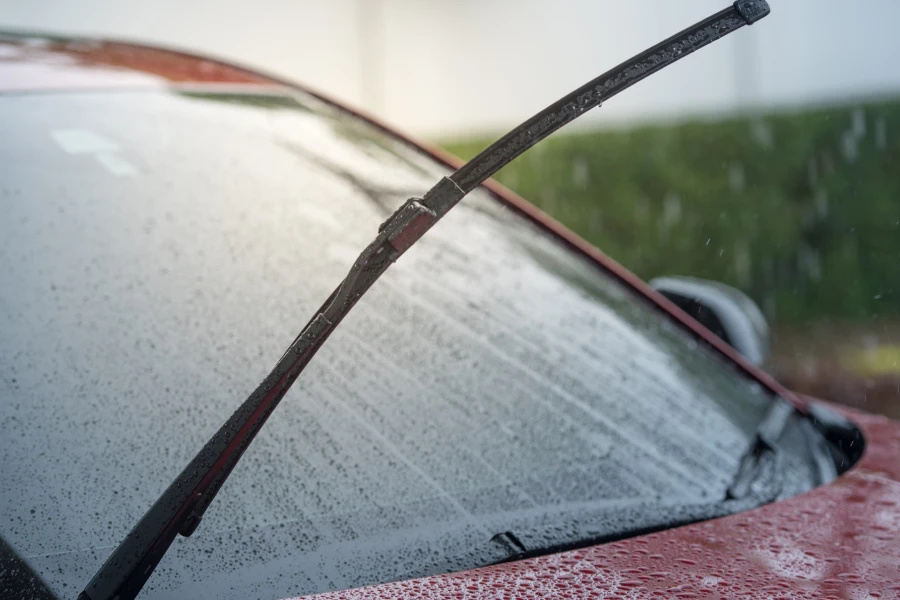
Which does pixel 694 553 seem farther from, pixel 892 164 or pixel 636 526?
pixel 892 164

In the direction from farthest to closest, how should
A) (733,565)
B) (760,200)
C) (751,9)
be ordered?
(760,200), (733,565), (751,9)

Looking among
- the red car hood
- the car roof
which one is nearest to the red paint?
the car roof

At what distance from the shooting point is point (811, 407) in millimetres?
1875

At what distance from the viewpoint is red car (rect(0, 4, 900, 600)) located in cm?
107

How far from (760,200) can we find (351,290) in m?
7.82

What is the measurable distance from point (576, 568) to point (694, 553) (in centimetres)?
15

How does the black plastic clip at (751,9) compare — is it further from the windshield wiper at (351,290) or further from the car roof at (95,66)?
the car roof at (95,66)

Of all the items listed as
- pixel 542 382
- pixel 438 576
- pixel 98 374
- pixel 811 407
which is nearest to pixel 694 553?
pixel 438 576

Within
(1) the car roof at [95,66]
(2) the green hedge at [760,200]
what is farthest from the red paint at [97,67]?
(2) the green hedge at [760,200]

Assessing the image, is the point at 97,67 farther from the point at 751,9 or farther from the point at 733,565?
the point at 733,565

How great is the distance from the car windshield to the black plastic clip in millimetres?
659

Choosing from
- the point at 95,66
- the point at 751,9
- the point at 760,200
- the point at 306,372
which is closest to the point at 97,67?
the point at 95,66

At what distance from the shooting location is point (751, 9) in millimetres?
945

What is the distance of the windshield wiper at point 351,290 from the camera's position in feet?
3.15
